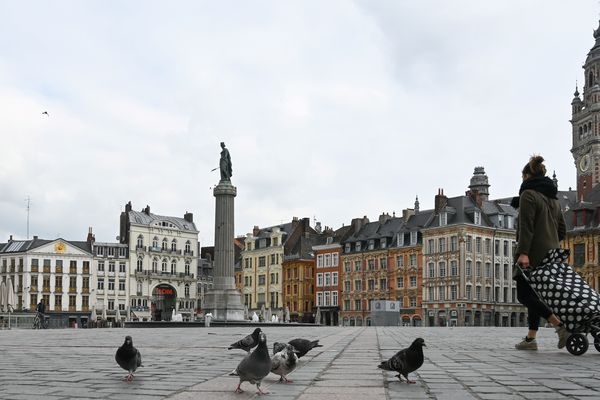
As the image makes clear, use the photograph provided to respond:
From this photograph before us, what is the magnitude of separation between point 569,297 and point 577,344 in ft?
2.42

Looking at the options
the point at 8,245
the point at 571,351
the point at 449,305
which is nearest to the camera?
the point at 571,351

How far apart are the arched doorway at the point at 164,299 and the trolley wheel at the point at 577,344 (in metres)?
85.5

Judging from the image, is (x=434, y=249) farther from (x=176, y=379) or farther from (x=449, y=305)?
(x=176, y=379)

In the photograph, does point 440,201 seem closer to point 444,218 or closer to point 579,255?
point 444,218

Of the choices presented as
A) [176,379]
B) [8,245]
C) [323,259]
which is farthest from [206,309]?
[8,245]

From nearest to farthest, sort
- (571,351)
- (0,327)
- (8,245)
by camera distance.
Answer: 1. (571,351)
2. (0,327)
3. (8,245)

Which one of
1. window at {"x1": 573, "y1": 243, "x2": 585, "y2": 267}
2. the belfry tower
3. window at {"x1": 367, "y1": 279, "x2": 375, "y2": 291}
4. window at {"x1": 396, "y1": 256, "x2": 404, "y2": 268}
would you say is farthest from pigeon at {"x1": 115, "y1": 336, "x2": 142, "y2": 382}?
the belfry tower

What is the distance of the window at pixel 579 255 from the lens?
58.4 metres

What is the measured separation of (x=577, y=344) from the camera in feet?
32.8

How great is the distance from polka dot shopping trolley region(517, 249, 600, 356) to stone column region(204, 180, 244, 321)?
32.9m

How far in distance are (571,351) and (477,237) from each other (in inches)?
2395

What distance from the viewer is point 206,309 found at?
1699 inches

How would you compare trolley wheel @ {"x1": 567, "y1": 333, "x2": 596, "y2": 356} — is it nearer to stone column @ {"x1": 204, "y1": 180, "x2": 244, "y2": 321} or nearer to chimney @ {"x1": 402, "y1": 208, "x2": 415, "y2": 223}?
stone column @ {"x1": 204, "y1": 180, "x2": 244, "y2": 321}

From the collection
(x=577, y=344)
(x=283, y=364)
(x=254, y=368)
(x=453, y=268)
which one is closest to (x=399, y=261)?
(x=453, y=268)
